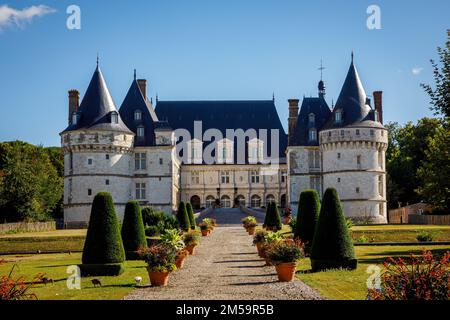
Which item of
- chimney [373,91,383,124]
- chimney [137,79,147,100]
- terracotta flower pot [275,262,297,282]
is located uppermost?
chimney [137,79,147,100]

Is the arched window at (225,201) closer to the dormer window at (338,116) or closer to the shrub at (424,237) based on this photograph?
the dormer window at (338,116)

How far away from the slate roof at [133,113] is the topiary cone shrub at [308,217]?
92.5 ft

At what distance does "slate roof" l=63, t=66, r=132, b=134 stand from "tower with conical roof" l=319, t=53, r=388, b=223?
15.3 m

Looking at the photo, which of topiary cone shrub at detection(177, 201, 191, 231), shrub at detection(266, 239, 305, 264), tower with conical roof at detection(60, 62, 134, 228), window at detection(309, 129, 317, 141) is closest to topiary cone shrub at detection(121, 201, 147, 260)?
shrub at detection(266, 239, 305, 264)

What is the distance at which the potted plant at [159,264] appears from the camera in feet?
46.2

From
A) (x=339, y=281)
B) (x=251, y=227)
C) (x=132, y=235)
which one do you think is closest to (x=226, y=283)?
(x=339, y=281)

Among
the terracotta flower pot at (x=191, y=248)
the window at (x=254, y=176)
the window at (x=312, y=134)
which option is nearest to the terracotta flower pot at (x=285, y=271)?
the terracotta flower pot at (x=191, y=248)

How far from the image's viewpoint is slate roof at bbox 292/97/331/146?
48469mm

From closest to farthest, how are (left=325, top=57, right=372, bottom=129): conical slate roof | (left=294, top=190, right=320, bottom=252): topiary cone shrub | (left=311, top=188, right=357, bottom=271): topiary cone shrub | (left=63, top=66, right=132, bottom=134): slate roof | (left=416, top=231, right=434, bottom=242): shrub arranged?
(left=311, top=188, right=357, bottom=271): topiary cone shrub
(left=294, top=190, right=320, bottom=252): topiary cone shrub
(left=416, top=231, right=434, bottom=242): shrub
(left=63, top=66, right=132, bottom=134): slate roof
(left=325, top=57, right=372, bottom=129): conical slate roof

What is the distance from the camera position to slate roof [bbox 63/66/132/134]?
44.2 metres

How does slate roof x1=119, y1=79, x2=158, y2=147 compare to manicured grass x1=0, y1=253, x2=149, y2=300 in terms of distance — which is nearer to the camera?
manicured grass x1=0, y1=253, x2=149, y2=300

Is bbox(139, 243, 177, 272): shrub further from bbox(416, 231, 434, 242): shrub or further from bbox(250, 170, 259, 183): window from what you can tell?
bbox(250, 170, 259, 183): window

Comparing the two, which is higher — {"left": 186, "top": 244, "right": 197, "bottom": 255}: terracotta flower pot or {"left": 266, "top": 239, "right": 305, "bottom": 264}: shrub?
{"left": 266, "top": 239, "right": 305, "bottom": 264}: shrub

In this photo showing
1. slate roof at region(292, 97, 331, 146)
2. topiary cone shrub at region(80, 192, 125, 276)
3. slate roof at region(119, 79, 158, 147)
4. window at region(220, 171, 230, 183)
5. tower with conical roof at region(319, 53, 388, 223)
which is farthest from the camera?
window at region(220, 171, 230, 183)
